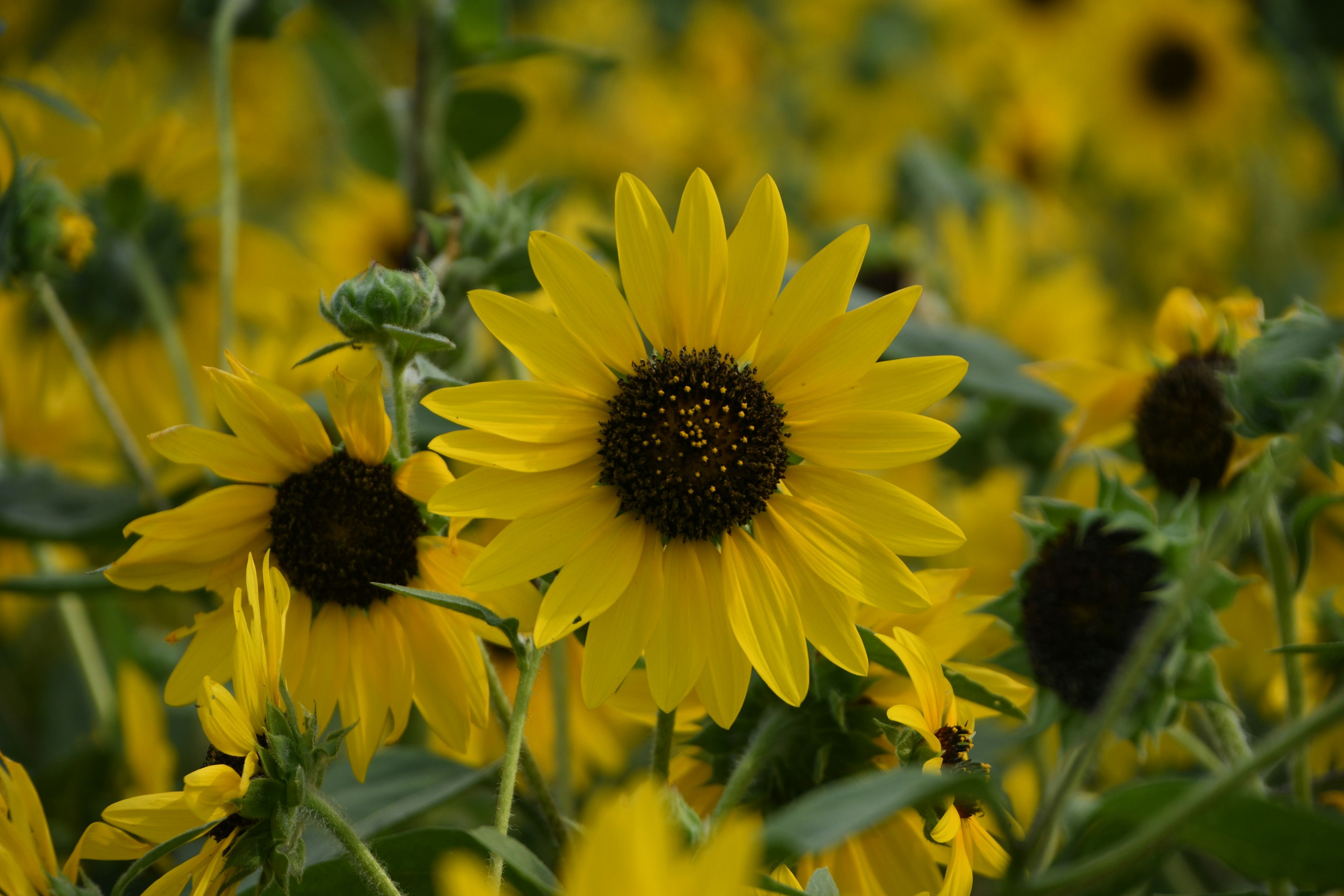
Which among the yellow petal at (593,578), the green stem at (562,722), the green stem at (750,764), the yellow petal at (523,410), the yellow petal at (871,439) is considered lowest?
the green stem at (562,722)

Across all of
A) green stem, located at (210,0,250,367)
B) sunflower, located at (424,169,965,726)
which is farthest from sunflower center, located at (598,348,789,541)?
green stem, located at (210,0,250,367)

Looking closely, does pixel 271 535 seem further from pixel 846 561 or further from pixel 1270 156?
pixel 1270 156

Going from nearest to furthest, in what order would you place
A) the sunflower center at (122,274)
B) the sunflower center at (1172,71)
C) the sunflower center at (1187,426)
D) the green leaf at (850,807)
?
the green leaf at (850,807) < the sunflower center at (1187,426) < the sunflower center at (122,274) < the sunflower center at (1172,71)

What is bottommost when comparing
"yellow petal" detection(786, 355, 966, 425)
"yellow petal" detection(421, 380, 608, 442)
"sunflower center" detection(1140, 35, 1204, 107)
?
"yellow petal" detection(421, 380, 608, 442)

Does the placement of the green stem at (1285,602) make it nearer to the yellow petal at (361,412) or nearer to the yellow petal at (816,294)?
the yellow petal at (816,294)

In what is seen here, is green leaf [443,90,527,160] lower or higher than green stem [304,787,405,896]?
higher

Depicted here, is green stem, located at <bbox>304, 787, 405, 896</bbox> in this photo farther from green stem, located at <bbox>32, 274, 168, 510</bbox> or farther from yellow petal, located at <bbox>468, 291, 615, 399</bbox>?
green stem, located at <bbox>32, 274, 168, 510</bbox>

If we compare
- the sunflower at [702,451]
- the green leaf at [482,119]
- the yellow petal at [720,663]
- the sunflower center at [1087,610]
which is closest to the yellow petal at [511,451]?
the sunflower at [702,451]
